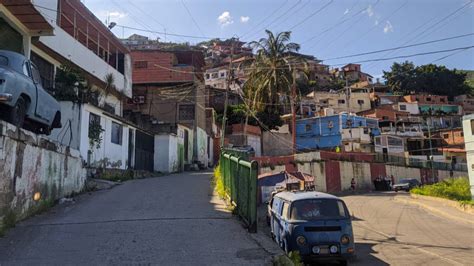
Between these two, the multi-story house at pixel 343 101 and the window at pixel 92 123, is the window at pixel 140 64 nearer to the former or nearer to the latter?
the window at pixel 92 123

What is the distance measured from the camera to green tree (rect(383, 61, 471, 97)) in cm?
8406

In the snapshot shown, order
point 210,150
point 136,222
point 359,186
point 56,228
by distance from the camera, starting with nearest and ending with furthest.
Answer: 1. point 56,228
2. point 136,222
3. point 359,186
4. point 210,150

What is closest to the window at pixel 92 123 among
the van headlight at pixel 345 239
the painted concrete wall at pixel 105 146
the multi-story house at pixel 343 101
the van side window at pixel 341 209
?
the painted concrete wall at pixel 105 146

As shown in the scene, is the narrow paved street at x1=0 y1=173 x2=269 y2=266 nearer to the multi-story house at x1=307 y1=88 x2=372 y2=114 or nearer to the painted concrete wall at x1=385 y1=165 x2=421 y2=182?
the painted concrete wall at x1=385 y1=165 x2=421 y2=182

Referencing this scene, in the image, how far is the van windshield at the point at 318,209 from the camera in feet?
35.1

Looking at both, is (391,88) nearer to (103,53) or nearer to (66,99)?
(103,53)

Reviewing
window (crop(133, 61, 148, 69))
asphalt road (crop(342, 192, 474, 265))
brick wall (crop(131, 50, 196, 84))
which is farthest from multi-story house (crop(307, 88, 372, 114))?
asphalt road (crop(342, 192, 474, 265))

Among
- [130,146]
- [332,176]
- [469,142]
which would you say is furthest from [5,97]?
[332,176]

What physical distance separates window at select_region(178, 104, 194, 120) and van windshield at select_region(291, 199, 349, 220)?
102 ft

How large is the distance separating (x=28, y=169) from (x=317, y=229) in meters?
6.61

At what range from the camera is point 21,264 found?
21.2 ft

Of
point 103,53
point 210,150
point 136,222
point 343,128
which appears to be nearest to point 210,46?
point 343,128

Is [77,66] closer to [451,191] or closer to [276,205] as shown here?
[276,205]

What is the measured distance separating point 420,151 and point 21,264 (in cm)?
6527
